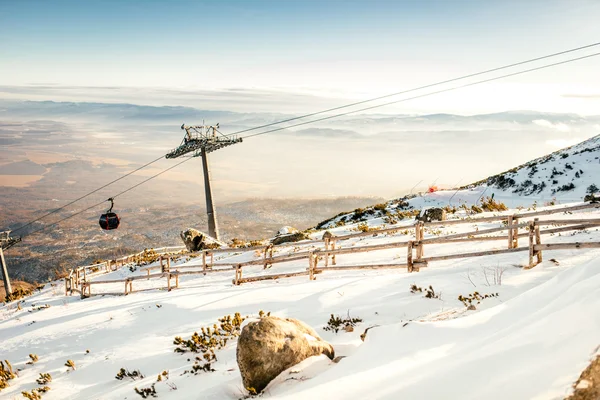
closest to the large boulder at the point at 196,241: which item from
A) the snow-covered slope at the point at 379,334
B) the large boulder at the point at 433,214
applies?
the snow-covered slope at the point at 379,334

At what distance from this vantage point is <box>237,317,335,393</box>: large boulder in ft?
20.0

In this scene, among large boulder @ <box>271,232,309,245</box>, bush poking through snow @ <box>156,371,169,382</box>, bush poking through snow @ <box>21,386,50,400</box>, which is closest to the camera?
bush poking through snow @ <box>156,371,169,382</box>

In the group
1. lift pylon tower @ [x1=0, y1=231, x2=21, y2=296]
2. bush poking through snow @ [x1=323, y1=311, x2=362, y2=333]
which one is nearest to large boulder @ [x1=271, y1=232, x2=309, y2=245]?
bush poking through snow @ [x1=323, y1=311, x2=362, y2=333]

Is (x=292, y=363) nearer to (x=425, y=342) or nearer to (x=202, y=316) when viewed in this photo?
(x=425, y=342)

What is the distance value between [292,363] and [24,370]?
8.15m

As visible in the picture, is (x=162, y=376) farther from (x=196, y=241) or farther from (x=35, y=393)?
(x=196, y=241)

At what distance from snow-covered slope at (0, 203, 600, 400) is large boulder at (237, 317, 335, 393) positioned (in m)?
0.19

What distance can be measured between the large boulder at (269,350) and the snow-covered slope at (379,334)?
0.19m

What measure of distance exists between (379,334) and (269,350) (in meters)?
1.78

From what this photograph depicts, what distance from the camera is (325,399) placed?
15.0ft

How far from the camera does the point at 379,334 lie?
6.21 meters

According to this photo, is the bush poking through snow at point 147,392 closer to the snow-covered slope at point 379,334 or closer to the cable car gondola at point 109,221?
the snow-covered slope at point 379,334

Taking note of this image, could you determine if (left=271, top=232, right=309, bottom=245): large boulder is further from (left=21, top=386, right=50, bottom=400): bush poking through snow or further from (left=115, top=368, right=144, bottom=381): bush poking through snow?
(left=21, top=386, right=50, bottom=400): bush poking through snow

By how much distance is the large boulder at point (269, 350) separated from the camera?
20.0ft
